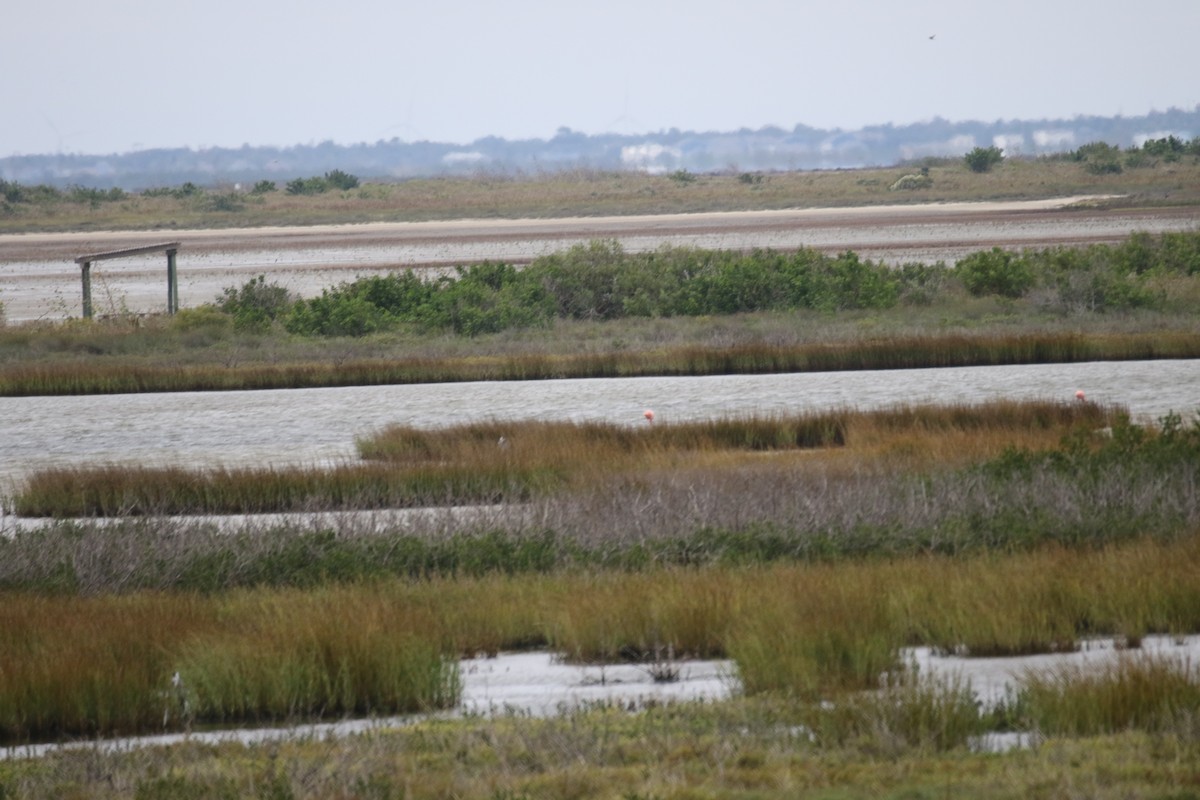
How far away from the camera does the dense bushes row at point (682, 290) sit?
114ft

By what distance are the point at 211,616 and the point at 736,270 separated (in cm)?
2771

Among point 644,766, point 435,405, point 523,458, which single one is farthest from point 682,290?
point 644,766

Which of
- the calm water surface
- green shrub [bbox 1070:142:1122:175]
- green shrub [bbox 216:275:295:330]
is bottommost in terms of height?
the calm water surface

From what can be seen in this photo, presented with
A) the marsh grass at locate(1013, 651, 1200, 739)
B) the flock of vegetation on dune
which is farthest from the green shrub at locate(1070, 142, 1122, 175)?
the marsh grass at locate(1013, 651, 1200, 739)

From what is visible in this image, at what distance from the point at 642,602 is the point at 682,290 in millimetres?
27654

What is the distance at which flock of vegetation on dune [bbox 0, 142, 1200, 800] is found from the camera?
6.59 metres

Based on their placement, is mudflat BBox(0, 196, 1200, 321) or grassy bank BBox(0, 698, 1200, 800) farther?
mudflat BBox(0, 196, 1200, 321)

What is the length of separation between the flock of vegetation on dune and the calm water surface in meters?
1.87

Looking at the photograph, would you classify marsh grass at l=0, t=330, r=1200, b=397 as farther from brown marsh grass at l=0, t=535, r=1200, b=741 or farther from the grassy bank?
the grassy bank

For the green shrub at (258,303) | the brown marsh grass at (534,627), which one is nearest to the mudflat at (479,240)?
the green shrub at (258,303)

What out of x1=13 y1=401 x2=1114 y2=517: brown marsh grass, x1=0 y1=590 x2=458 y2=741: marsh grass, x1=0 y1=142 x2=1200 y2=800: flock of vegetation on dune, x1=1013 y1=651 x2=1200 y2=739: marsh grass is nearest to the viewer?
x1=0 y1=142 x2=1200 y2=800: flock of vegetation on dune

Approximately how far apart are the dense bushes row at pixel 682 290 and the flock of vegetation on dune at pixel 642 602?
15078 millimetres

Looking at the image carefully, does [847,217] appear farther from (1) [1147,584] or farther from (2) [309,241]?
(1) [1147,584]

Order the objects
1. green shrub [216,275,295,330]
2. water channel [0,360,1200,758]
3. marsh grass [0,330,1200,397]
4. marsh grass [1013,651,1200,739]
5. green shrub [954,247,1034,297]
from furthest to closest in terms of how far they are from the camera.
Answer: green shrub [216,275,295,330]
green shrub [954,247,1034,297]
marsh grass [0,330,1200,397]
water channel [0,360,1200,758]
marsh grass [1013,651,1200,739]
